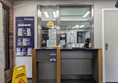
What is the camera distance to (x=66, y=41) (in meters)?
6.88

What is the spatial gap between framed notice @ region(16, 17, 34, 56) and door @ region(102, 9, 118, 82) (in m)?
2.42

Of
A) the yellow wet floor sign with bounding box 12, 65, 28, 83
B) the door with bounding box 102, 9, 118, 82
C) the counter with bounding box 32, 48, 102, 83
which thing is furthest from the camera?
the door with bounding box 102, 9, 118, 82

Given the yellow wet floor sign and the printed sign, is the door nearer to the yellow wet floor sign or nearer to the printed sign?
the printed sign

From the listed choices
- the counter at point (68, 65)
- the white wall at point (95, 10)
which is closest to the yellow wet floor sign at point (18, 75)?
the counter at point (68, 65)

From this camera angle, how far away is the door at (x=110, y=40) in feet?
21.4

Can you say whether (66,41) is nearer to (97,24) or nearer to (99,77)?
(97,24)

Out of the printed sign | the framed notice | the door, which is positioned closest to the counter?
the door

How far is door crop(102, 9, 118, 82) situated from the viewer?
652cm

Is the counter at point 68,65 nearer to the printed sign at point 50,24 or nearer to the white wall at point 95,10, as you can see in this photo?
the white wall at point 95,10

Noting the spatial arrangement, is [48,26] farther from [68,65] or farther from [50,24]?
[68,65]

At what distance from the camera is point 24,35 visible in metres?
6.79

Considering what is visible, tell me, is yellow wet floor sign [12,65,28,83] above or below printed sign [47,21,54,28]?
below

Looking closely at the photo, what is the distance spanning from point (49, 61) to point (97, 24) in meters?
2.31

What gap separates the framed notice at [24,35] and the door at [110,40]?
7.95ft
